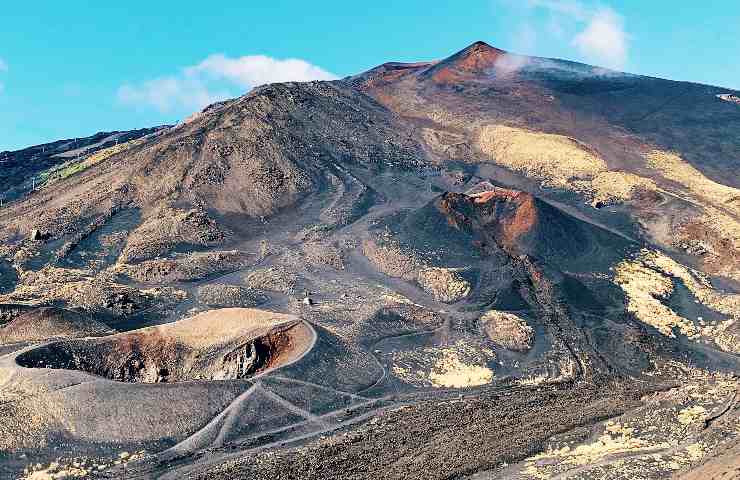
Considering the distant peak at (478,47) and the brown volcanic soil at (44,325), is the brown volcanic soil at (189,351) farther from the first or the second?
the distant peak at (478,47)

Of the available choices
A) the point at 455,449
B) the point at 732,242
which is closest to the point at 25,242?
the point at 455,449

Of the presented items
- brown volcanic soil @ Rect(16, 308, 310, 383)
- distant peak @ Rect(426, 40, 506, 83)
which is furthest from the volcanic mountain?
distant peak @ Rect(426, 40, 506, 83)

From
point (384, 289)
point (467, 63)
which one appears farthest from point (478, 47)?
point (384, 289)

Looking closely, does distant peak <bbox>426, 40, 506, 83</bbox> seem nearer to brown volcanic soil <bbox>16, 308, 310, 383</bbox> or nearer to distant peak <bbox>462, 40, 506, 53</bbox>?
distant peak <bbox>462, 40, 506, 53</bbox>

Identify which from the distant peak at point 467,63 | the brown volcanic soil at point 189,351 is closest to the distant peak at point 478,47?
the distant peak at point 467,63

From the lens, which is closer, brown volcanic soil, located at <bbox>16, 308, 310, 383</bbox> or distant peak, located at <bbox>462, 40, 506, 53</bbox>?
brown volcanic soil, located at <bbox>16, 308, 310, 383</bbox>

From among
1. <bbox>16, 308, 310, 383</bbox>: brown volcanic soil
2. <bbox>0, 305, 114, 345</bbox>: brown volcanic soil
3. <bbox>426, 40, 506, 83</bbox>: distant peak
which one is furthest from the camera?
<bbox>426, 40, 506, 83</bbox>: distant peak

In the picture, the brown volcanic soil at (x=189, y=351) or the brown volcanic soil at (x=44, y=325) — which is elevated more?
the brown volcanic soil at (x=44, y=325)

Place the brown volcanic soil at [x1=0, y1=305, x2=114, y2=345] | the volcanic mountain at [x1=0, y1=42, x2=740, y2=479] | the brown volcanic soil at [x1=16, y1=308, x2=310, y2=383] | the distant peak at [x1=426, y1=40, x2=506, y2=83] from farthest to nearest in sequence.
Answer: the distant peak at [x1=426, y1=40, x2=506, y2=83], the brown volcanic soil at [x1=0, y1=305, x2=114, y2=345], the brown volcanic soil at [x1=16, y1=308, x2=310, y2=383], the volcanic mountain at [x1=0, y1=42, x2=740, y2=479]
